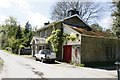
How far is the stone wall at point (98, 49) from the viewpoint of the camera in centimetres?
2680

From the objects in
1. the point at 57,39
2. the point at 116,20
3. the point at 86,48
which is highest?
the point at 116,20

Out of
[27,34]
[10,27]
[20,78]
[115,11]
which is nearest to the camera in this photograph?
[20,78]

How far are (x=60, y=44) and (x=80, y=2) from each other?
25.8 m

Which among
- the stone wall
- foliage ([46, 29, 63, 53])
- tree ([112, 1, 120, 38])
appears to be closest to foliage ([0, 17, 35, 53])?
foliage ([46, 29, 63, 53])

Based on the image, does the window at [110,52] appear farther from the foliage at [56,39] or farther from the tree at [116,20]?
the foliage at [56,39]

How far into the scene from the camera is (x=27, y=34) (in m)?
76.1

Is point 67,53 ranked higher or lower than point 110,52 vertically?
lower

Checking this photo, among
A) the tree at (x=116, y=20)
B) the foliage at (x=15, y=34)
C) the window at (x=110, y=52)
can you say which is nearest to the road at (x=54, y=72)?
the tree at (x=116, y=20)

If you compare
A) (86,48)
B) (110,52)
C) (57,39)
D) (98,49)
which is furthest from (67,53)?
(110,52)

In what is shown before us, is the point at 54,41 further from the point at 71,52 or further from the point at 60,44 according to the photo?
the point at 71,52

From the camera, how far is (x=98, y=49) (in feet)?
93.0

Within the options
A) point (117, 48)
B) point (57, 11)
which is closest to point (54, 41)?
point (117, 48)

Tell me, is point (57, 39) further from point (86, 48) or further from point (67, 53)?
point (86, 48)

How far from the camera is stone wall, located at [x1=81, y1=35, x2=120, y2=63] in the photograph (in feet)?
87.9
